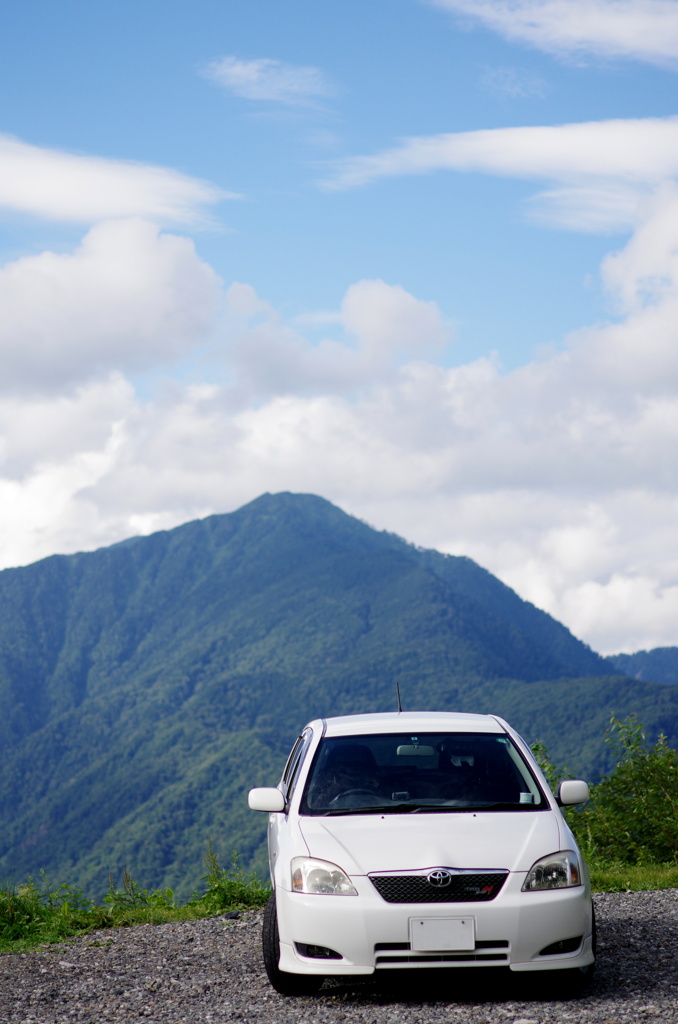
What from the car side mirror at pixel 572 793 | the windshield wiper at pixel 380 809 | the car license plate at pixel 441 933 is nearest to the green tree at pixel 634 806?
the car side mirror at pixel 572 793

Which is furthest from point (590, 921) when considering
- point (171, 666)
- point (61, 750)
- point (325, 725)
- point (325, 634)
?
point (171, 666)

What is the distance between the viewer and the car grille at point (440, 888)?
5531mm

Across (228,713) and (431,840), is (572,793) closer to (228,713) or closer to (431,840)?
(431,840)

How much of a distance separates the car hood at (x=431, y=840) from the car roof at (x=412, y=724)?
80cm

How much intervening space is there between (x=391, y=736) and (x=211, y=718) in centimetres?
15006

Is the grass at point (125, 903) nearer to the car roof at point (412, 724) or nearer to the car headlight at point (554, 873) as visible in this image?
the car roof at point (412, 724)

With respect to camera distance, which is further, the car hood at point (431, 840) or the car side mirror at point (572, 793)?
the car side mirror at point (572, 793)

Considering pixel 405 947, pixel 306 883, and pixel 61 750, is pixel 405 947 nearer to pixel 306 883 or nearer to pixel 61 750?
pixel 306 883

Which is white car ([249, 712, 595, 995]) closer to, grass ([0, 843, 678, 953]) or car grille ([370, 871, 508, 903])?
car grille ([370, 871, 508, 903])

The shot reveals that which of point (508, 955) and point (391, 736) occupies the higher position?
point (391, 736)

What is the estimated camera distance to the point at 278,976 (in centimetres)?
591

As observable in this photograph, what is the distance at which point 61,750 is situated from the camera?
522ft

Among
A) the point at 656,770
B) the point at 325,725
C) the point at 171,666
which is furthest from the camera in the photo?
the point at 171,666

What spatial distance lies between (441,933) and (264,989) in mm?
1327
